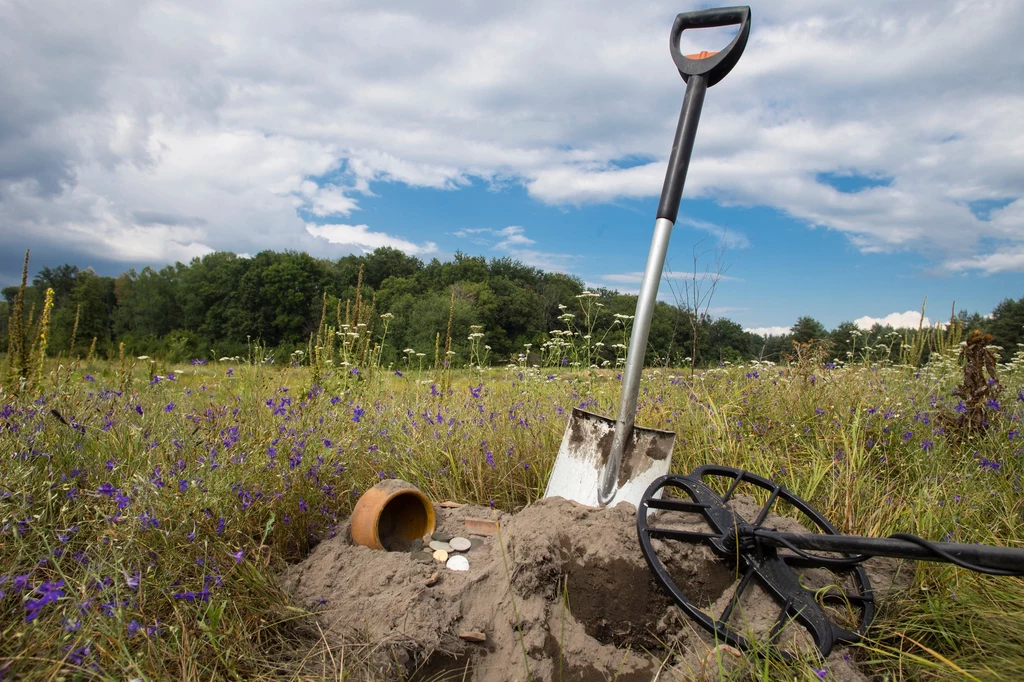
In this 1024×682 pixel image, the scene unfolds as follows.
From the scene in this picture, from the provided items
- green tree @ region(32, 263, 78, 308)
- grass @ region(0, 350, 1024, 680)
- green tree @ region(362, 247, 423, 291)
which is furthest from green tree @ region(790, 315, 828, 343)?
green tree @ region(32, 263, 78, 308)

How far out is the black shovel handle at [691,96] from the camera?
2.49 metres

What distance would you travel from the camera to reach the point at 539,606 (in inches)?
78.1

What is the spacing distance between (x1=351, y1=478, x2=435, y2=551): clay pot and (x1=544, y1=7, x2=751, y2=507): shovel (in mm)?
621

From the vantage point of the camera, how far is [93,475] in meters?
2.36

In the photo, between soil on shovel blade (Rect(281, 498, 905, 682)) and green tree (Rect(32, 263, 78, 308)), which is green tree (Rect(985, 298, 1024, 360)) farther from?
green tree (Rect(32, 263, 78, 308))

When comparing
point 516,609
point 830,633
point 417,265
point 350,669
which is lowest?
point 350,669

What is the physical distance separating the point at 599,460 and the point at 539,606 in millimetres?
752

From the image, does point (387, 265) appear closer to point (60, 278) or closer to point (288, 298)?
point (288, 298)

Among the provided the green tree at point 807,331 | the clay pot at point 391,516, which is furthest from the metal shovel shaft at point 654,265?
the green tree at point 807,331

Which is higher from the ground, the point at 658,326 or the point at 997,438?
the point at 658,326

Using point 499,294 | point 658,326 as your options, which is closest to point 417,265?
point 499,294

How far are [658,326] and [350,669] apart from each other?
4.80 m

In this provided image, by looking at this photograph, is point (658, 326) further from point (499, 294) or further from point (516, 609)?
point (499, 294)

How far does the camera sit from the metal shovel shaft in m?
2.46
